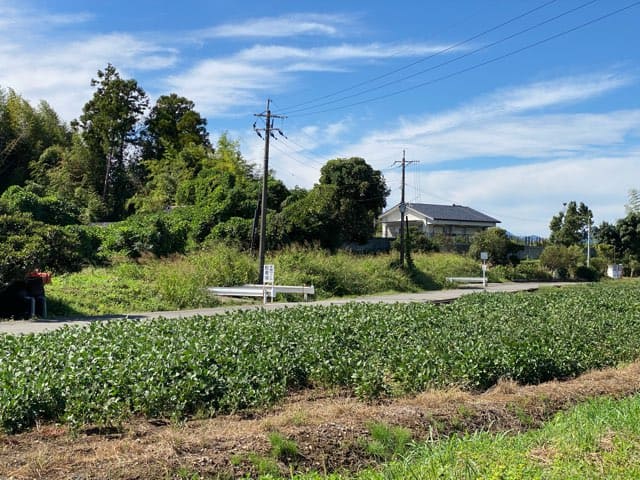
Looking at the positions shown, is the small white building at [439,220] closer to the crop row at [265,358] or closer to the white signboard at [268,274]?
the white signboard at [268,274]

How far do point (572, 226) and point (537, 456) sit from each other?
6582 cm

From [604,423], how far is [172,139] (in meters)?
49.2

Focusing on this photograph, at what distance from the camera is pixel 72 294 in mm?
18797

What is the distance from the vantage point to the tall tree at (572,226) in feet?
215

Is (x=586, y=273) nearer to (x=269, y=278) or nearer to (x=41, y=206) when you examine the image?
(x=269, y=278)

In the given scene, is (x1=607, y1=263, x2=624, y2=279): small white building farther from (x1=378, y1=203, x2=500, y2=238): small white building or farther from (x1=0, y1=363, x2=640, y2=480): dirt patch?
(x1=0, y1=363, x2=640, y2=480): dirt patch

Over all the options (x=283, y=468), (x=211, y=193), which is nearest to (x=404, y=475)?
(x=283, y=468)

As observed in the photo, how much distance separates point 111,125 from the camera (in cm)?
4788

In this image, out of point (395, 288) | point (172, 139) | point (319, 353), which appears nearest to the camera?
point (319, 353)

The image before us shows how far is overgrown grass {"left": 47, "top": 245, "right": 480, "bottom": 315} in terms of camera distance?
18984 millimetres

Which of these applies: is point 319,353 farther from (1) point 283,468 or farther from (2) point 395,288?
(2) point 395,288

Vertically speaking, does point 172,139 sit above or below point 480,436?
above

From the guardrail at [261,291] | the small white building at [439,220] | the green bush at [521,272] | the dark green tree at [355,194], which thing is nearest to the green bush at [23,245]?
the guardrail at [261,291]

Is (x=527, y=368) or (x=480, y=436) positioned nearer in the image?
(x=480, y=436)
